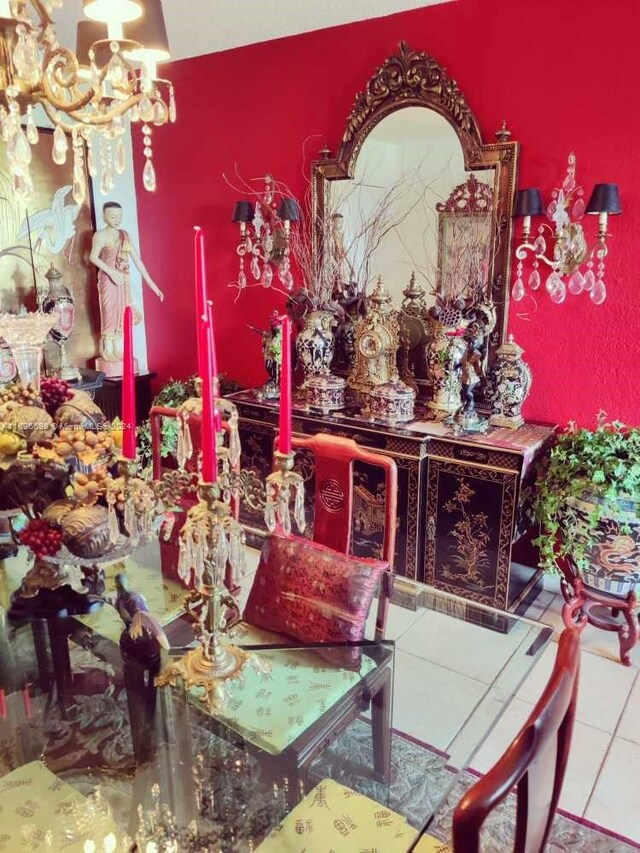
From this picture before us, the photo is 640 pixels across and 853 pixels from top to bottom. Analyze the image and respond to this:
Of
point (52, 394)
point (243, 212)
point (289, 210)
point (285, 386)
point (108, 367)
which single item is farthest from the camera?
point (108, 367)

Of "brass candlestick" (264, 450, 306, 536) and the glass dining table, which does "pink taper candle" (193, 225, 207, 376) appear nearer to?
"brass candlestick" (264, 450, 306, 536)

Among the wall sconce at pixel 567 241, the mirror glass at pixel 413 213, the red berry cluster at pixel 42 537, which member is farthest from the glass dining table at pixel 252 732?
the mirror glass at pixel 413 213

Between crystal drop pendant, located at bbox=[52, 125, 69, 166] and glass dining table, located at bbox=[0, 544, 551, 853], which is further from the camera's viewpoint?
crystal drop pendant, located at bbox=[52, 125, 69, 166]

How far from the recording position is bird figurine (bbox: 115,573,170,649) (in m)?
1.60

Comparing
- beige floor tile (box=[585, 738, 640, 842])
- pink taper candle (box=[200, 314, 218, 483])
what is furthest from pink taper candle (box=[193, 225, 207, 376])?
beige floor tile (box=[585, 738, 640, 842])

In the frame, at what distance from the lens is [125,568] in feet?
6.49

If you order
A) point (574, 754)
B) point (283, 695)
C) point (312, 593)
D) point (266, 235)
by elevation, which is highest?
point (266, 235)

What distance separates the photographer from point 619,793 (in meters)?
1.81

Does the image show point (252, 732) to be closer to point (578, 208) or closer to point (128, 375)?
point (128, 375)

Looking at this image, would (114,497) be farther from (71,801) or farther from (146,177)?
(146,177)

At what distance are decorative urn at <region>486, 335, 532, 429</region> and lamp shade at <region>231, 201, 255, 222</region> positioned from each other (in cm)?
147

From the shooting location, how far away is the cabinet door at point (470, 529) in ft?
8.24

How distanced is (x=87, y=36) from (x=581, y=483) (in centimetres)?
210

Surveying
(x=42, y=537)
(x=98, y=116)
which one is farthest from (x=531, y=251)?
(x=42, y=537)
